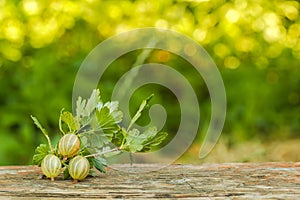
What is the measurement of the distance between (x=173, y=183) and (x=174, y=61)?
1.65m

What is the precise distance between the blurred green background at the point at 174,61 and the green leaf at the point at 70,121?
100 centimetres

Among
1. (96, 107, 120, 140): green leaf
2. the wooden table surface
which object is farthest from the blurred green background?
(96, 107, 120, 140): green leaf

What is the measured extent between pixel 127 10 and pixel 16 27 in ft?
1.67

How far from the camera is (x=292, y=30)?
8.38 ft

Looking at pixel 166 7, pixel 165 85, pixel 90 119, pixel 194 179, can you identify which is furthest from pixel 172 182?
pixel 166 7

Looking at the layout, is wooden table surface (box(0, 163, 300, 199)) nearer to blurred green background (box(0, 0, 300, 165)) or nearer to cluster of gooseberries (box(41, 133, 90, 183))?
cluster of gooseberries (box(41, 133, 90, 183))

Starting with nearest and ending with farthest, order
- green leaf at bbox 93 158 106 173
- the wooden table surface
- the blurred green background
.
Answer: the wooden table surface < green leaf at bbox 93 158 106 173 < the blurred green background

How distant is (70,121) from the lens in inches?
33.0

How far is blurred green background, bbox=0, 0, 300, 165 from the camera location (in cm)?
198

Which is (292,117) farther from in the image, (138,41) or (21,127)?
(21,127)

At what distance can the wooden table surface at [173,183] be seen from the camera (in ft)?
2.43

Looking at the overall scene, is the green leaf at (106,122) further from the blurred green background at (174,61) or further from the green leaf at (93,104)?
the blurred green background at (174,61)

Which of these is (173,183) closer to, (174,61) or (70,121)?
(70,121)

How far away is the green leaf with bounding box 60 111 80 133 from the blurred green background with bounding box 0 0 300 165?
1.00 m
